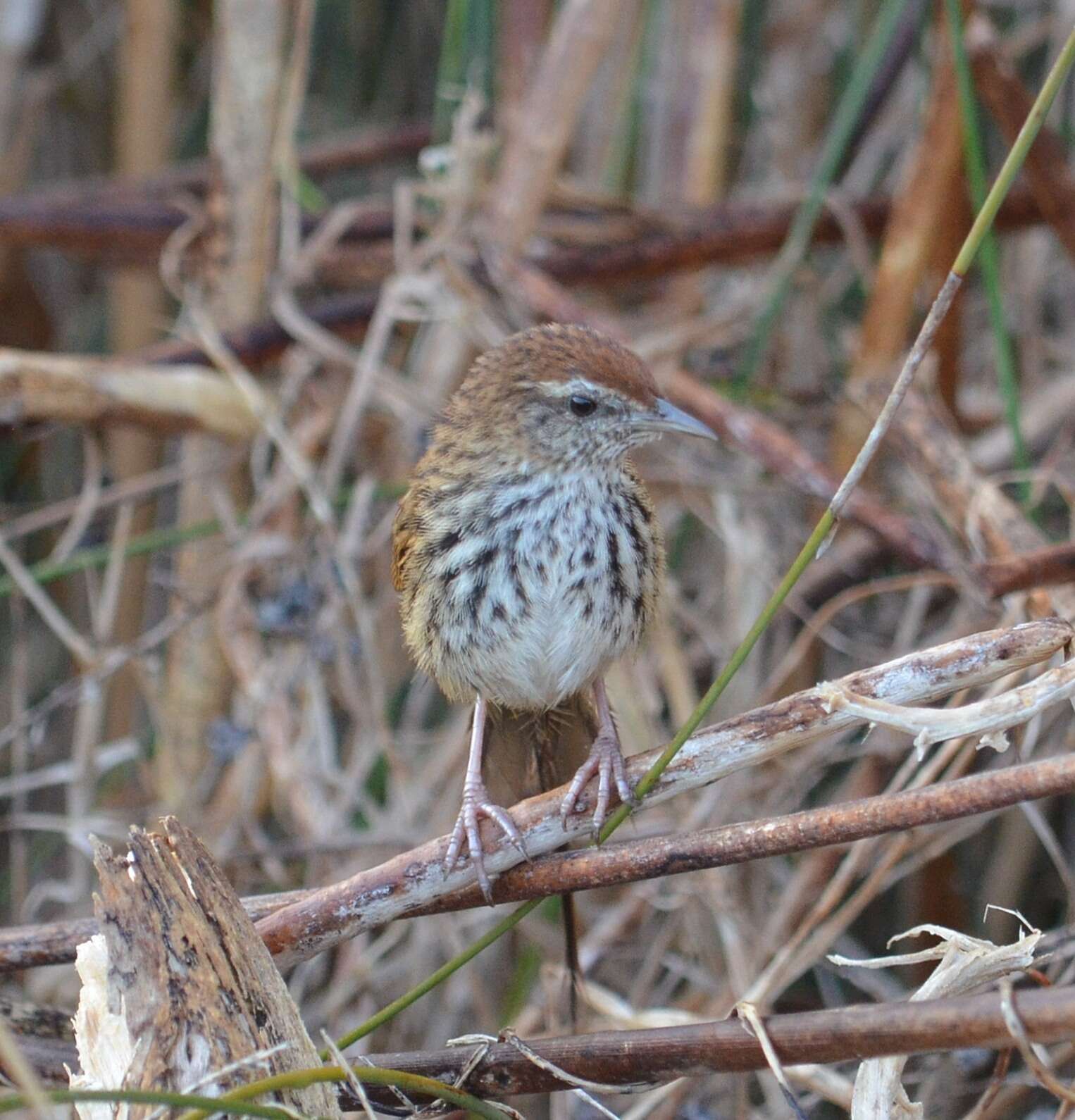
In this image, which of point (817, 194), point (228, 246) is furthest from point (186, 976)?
point (228, 246)

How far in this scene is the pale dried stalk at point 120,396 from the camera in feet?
10.7

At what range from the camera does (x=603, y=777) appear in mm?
2088

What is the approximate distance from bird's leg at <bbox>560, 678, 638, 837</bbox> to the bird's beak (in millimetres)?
544

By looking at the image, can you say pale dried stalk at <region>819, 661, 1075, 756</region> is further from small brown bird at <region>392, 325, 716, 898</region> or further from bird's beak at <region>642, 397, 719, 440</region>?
bird's beak at <region>642, 397, 719, 440</region>

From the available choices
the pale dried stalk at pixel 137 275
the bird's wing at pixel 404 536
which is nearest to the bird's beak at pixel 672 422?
the bird's wing at pixel 404 536

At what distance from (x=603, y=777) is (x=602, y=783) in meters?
0.03

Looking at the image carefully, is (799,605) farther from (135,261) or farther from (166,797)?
Answer: (135,261)

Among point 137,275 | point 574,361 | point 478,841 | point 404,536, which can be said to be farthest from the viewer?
point 137,275

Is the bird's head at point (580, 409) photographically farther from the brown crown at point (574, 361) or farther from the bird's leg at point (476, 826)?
the bird's leg at point (476, 826)

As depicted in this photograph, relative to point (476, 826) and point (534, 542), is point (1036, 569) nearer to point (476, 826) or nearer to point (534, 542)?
point (534, 542)

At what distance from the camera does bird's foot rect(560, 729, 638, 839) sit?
1954 millimetres

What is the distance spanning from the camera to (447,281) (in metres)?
3.90

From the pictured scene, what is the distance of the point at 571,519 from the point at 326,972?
1799mm

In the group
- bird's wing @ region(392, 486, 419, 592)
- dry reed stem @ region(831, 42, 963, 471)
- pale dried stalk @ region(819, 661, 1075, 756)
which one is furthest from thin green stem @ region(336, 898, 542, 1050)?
dry reed stem @ region(831, 42, 963, 471)
